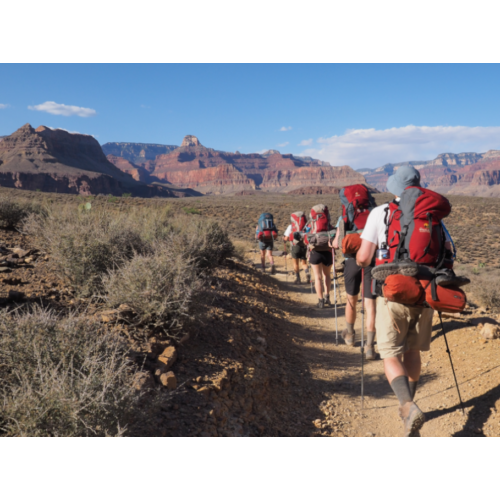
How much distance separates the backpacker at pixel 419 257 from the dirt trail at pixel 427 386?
Answer: 1324mm

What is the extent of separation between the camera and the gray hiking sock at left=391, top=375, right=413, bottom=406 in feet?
8.93

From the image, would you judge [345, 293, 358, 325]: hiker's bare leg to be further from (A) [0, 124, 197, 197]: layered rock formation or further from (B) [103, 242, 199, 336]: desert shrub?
(A) [0, 124, 197, 197]: layered rock formation

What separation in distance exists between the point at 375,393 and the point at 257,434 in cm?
160

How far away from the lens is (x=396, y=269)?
2684mm

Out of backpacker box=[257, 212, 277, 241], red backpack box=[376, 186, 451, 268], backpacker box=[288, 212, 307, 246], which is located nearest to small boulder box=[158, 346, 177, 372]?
red backpack box=[376, 186, 451, 268]

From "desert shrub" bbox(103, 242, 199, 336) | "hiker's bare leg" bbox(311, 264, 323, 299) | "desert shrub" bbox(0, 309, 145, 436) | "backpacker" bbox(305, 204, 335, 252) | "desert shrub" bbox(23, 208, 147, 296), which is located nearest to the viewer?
"desert shrub" bbox(0, 309, 145, 436)

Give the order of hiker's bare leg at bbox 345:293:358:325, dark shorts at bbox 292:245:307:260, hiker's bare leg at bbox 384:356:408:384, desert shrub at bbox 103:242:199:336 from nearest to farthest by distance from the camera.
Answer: hiker's bare leg at bbox 384:356:408:384 → desert shrub at bbox 103:242:199:336 → hiker's bare leg at bbox 345:293:358:325 → dark shorts at bbox 292:245:307:260

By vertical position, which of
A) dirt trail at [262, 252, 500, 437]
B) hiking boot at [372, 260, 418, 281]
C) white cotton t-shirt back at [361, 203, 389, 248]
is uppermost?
white cotton t-shirt back at [361, 203, 389, 248]

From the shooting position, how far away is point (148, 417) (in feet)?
7.50

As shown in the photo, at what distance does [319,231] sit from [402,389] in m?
3.69

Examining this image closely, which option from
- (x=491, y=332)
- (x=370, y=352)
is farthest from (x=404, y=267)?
(x=491, y=332)

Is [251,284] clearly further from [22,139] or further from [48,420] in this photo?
[22,139]

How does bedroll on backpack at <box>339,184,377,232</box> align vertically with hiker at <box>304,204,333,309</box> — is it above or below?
above

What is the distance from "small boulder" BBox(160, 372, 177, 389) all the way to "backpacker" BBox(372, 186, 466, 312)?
171 centimetres
